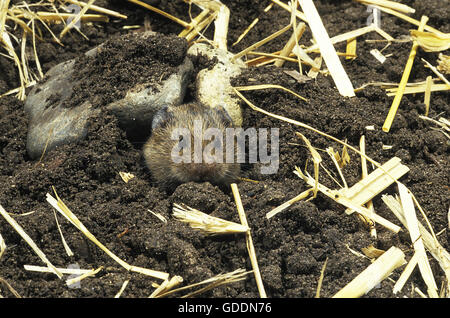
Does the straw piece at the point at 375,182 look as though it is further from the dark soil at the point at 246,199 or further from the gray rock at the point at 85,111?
the gray rock at the point at 85,111

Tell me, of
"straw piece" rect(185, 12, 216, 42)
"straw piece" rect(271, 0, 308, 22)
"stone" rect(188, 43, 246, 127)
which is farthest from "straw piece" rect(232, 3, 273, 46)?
"stone" rect(188, 43, 246, 127)

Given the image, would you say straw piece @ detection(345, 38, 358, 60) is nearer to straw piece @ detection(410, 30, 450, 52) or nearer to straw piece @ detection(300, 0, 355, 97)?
straw piece @ detection(300, 0, 355, 97)

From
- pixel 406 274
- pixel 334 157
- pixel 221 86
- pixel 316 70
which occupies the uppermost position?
pixel 316 70

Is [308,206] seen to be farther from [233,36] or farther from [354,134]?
[233,36]

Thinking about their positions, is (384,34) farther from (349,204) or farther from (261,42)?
(349,204)

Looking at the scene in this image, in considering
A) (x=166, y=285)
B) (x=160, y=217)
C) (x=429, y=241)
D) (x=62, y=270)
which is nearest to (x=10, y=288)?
(x=62, y=270)
